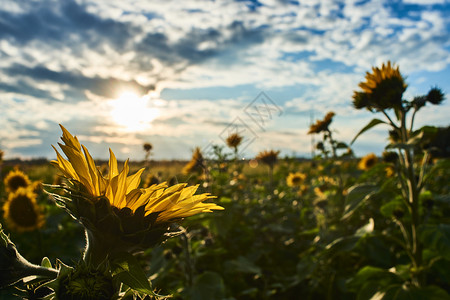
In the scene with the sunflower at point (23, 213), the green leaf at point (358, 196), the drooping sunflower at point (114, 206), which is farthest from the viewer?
the sunflower at point (23, 213)

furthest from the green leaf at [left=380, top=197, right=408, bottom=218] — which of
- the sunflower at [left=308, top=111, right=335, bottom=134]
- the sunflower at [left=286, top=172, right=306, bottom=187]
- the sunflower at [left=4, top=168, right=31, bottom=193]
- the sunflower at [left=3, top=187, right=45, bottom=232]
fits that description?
the sunflower at [left=4, top=168, right=31, bottom=193]

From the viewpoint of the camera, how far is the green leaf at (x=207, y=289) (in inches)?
84.0

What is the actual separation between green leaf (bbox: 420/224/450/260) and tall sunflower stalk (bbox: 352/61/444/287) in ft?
0.26

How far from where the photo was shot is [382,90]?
254 centimetres

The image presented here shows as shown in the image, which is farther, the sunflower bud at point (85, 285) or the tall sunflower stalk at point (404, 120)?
the tall sunflower stalk at point (404, 120)

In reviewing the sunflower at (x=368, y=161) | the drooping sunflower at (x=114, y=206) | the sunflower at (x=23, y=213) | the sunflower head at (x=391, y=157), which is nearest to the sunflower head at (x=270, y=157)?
the sunflower at (x=368, y=161)

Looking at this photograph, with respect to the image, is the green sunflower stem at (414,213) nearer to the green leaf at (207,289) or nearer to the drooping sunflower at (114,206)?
the green leaf at (207,289)

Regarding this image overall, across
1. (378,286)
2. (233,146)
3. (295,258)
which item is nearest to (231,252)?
(295,258)

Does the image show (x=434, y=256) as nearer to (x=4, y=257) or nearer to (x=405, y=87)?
(x=405, y=87)

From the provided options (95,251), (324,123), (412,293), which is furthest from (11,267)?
(324,123)

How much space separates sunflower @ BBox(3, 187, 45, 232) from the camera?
3.22 metres

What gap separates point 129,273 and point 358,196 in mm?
2064

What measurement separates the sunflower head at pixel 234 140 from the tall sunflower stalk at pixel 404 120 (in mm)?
1559

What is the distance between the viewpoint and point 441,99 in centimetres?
270
